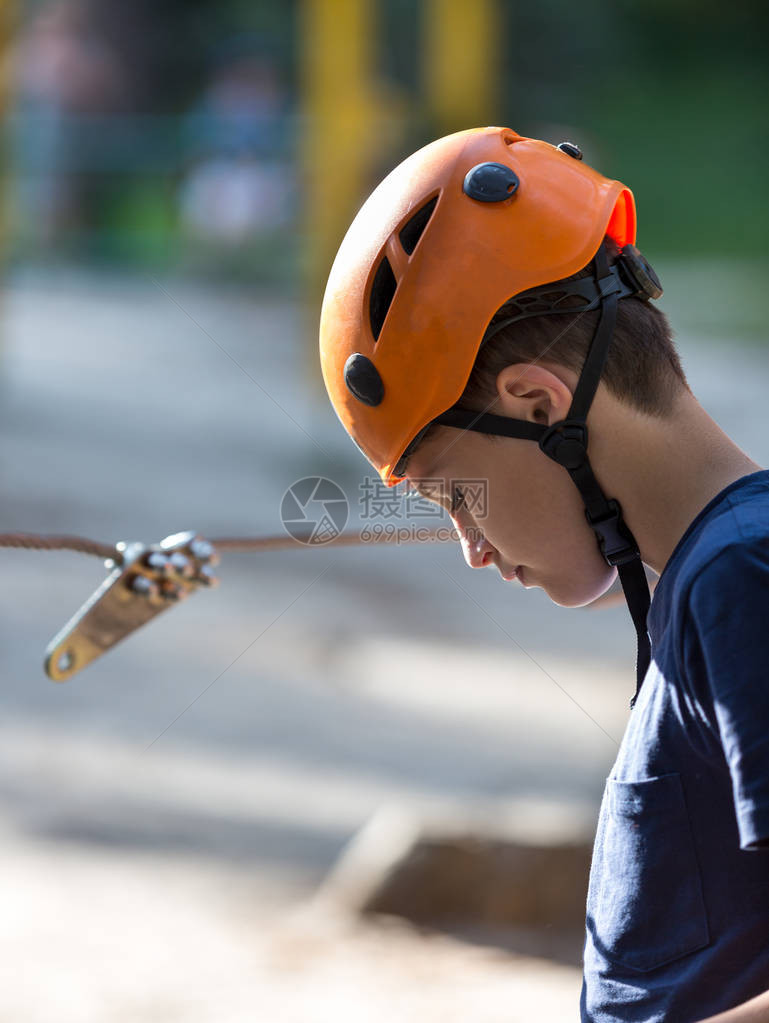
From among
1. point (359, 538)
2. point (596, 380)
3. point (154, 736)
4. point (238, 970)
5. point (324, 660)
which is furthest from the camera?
point (324, 660)

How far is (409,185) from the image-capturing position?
1356 mm

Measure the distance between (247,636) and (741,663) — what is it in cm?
423

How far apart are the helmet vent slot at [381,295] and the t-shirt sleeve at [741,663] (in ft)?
1.54

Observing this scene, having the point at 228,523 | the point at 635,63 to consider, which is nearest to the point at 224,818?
the point at 228,523

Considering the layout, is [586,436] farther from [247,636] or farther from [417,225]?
[247,636]

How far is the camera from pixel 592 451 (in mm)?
1293

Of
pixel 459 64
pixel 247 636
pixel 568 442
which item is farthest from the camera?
pixel 459 64

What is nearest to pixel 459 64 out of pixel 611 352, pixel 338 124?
pixel 338 124

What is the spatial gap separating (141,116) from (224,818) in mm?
20390

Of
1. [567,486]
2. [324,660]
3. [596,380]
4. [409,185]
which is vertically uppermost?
[409,185]

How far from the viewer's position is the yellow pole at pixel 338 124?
25.9ft

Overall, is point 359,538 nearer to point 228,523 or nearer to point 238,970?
point 238,970

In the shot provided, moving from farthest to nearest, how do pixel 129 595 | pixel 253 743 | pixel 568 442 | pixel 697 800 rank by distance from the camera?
pixel 253 743
pixel 129 595
pixel 568 442
pixel 697 800

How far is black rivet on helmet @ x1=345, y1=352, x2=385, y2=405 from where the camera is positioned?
53.8 inches
